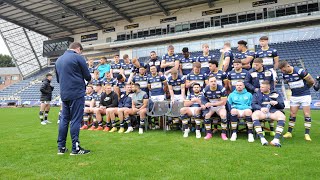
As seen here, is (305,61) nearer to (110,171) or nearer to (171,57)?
(171,57)

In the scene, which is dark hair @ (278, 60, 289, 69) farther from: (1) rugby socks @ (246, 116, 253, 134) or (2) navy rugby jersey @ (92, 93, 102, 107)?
(2) navy rugby jersey @ (92, 93, 102, 107)

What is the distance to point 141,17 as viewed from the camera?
3112 cm

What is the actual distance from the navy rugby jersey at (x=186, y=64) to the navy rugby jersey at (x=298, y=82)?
275 cm

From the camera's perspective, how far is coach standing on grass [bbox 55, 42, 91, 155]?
4.48 m

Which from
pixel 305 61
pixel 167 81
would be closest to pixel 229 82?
pixel 167 81

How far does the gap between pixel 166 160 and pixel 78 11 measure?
1122 inches

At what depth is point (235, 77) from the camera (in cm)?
627

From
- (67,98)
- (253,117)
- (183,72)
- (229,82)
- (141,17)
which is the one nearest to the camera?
(67,98)

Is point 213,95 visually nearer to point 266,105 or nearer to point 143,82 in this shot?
point 266,105

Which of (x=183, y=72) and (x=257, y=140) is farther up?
(x=183, y=72)

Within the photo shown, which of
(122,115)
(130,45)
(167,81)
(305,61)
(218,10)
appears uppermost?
(218,10)

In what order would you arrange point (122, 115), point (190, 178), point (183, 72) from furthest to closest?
1. point (183, 72)
2. point (122, 115)
3. point (190, 178)

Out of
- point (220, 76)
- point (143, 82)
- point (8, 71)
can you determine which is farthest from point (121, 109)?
point (8, 71)

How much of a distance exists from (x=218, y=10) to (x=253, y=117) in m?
23.5
